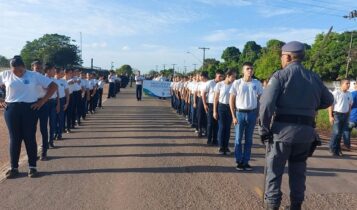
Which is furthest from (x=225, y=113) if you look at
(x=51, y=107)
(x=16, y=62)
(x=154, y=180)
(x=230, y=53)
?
(x=230, y=53)

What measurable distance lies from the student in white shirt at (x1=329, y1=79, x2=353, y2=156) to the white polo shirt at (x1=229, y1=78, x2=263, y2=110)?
3.41 m

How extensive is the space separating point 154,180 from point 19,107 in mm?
2607

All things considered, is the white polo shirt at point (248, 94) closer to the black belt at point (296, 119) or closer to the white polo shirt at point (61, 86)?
the black belt at point (296, 119)

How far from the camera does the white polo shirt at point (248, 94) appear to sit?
7770 millimetres

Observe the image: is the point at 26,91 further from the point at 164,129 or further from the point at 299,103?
the point at 164,129

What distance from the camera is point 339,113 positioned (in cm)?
1038

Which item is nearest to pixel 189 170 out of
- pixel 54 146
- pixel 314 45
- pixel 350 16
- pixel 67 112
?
pixel 54 146

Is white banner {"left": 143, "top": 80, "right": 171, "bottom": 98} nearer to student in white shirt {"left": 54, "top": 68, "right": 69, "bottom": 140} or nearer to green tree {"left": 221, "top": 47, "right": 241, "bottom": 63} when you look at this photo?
student in white shirt {"left": 54, "top": 68, "right": 69, "bottom": 140}

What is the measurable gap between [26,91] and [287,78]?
443 cm

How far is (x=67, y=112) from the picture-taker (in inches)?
482

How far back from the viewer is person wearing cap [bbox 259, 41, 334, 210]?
4957mm

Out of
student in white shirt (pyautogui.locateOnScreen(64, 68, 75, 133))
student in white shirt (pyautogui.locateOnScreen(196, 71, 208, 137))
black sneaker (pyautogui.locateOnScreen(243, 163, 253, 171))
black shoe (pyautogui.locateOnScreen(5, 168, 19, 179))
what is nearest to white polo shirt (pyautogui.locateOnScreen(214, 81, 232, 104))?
black sneaker (pyautogui.locateOnScreen(243, 163, 253, 171))

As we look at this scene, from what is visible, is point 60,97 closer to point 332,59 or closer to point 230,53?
point 332,59

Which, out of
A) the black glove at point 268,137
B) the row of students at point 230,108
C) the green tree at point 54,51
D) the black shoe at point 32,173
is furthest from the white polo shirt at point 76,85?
the green tree at point 54,51
